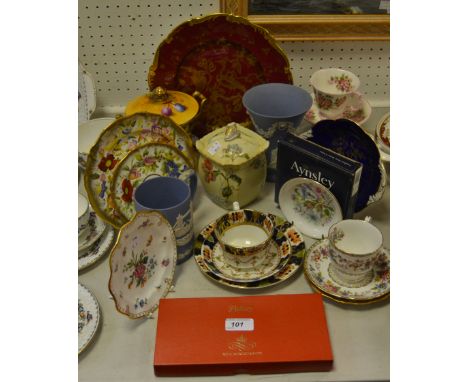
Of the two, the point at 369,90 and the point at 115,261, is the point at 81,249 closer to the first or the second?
the point at 115,261

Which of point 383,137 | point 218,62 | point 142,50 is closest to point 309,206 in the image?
point 383,137

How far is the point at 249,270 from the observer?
1.06 metres

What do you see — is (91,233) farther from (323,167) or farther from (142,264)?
(323,167)

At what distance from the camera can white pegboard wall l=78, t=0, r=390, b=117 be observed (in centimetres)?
132

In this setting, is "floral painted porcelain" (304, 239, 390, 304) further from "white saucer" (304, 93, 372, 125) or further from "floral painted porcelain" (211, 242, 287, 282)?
"white saucer" (304, 93, 372, 125)

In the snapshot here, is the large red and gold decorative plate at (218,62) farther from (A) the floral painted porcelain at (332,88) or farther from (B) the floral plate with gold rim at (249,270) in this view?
(B) the floral plate with gold rim at (249,270)

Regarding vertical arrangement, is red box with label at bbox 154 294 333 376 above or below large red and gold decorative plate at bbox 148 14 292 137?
below

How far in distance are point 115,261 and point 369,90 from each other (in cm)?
95

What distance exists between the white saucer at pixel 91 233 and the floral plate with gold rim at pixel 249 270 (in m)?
0.24

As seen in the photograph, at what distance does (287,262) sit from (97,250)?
1.34 ft

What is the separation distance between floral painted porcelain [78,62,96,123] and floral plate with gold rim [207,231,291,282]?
21.2 inches

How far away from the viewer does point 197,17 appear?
1269 mm

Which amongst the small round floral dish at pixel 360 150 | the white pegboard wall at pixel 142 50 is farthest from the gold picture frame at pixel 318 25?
the small round floral dish at pixel 360 150

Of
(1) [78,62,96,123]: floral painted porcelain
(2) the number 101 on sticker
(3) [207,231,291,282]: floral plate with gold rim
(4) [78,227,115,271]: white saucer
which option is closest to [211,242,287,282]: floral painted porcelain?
(3) [207,231,291,282]: floral plate with gold rim
